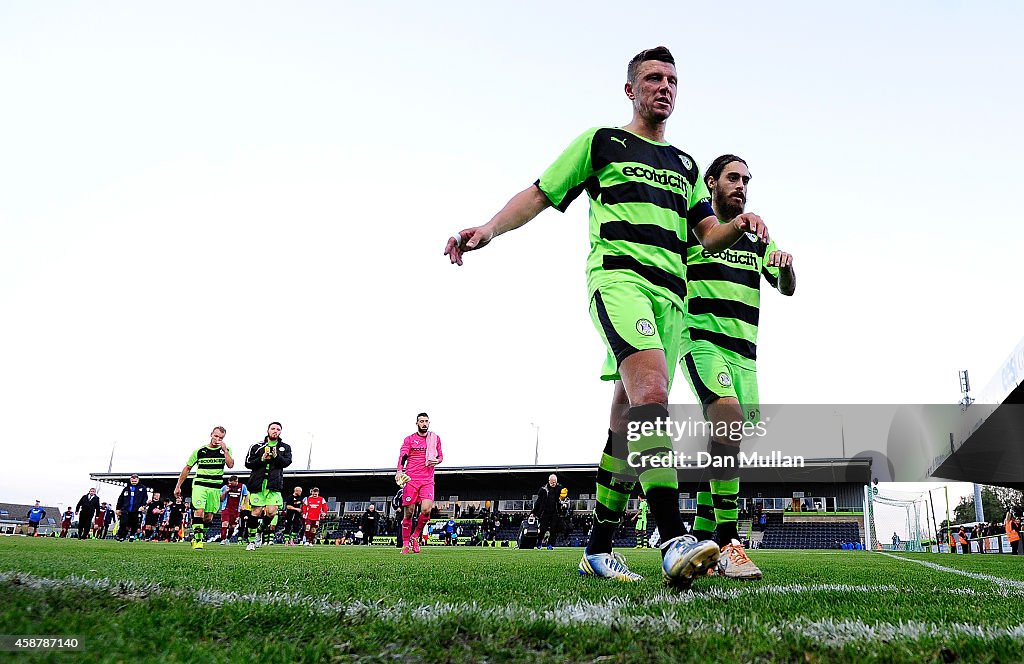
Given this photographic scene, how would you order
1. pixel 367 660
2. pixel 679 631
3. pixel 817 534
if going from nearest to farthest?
1. pixel 367 660
2. pixel 679 631
3. pixel 817 534

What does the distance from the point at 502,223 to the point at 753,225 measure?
119 cm

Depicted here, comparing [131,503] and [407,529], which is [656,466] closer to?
[407,529]

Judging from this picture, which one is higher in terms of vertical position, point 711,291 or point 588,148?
point 588,148

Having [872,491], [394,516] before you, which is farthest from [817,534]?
[394,516]

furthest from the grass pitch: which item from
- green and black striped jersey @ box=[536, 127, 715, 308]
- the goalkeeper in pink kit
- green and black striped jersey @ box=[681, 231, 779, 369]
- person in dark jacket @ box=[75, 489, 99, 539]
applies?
person in dark jacket @ box=[75, 489, 99, 539]

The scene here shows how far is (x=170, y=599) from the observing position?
6.91 ft

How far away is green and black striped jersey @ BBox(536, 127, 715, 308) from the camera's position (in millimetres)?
3377

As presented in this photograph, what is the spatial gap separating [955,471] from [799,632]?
4149cm

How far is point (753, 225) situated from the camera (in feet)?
10.9

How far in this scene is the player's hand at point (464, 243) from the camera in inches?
129

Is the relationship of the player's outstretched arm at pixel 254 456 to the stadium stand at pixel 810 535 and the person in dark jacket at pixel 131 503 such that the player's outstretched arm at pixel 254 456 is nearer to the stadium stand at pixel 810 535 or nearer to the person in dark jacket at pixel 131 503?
the person in dark jacket at pixel 131 503

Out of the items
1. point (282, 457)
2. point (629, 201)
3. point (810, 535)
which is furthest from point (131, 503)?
point (810, 535)

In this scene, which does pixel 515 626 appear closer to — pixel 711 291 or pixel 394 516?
pixel 711 291

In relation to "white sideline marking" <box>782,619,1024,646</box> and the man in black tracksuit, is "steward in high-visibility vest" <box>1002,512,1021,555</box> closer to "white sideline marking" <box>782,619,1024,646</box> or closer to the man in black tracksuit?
the man in black tracksuit
